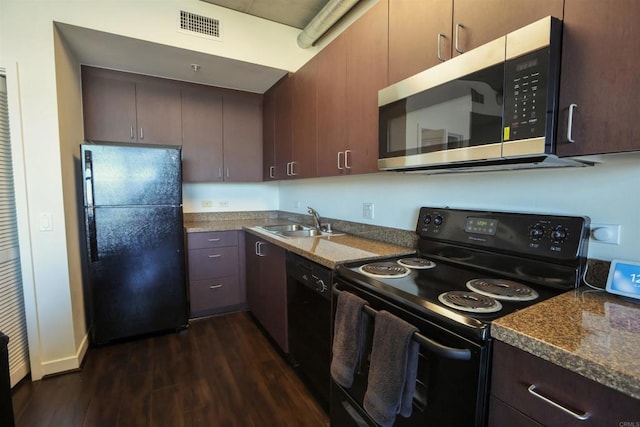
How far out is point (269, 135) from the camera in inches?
126

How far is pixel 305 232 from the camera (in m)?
2.78

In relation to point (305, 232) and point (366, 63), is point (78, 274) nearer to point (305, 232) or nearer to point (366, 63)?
point (305, 232)

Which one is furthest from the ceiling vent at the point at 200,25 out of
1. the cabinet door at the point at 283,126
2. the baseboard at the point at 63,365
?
the baseboard at the point at 63,365

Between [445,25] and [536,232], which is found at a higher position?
[445,25]

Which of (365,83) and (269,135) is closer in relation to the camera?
(365,83)

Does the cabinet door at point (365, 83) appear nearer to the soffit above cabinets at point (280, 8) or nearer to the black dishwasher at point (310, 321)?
the black dishwasher at point (310, 321)

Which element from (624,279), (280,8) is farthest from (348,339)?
(280,8)

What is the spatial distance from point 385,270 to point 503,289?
1.52 feet

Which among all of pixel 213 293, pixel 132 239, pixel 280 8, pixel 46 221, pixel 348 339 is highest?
pixel 280 8

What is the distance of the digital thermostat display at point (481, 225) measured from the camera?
1.32m

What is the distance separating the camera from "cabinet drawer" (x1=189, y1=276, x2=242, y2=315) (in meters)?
2.83

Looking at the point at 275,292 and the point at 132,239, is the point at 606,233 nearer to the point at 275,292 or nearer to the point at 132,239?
the point at 275,292

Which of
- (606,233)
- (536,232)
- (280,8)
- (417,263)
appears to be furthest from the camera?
(280,8)

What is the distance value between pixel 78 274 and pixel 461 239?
2.70 meters
